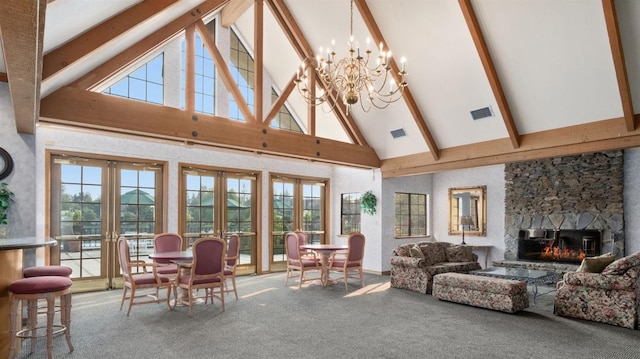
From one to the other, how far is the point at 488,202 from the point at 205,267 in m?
7.19

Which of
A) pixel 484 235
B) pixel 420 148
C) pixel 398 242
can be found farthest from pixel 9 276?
pixel 484 235

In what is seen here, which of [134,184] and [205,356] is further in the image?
[134,184]

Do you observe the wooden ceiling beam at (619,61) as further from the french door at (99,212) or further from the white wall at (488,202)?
the french door at (99,212)

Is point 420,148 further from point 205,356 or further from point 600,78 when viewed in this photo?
point 205,356

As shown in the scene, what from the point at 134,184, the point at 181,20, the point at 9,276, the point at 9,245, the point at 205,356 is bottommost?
the point at 205,356

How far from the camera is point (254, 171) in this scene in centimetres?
905

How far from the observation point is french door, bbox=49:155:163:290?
263 inches

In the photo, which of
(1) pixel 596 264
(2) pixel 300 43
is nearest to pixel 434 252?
(1) pixel 596 264

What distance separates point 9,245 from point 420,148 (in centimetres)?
714

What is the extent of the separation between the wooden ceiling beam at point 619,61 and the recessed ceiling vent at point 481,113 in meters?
1.87

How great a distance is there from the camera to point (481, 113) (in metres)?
6.96

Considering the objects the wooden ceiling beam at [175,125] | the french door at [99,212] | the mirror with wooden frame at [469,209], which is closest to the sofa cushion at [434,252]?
the mirror with wooden frame at [469,209]

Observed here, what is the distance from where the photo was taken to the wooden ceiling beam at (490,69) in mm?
5609

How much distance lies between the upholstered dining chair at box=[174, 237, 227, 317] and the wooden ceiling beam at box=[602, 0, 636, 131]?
18.4ft
